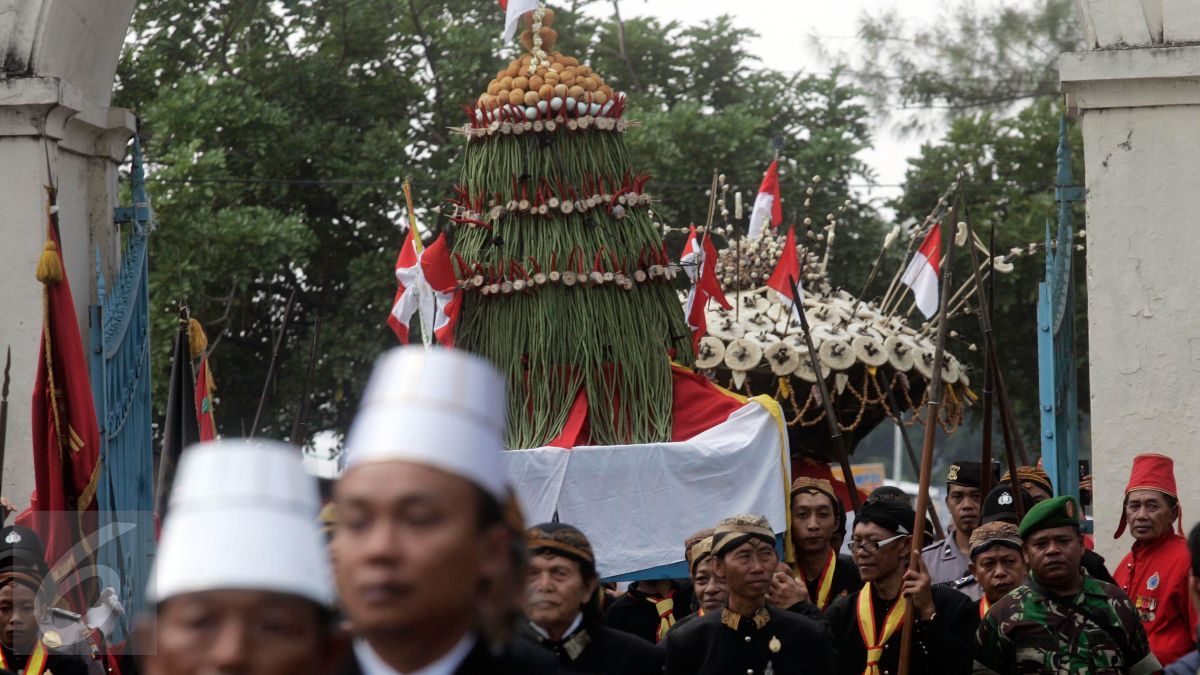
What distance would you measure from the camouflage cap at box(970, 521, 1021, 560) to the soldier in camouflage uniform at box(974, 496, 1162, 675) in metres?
0.64

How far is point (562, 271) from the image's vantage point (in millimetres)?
8023

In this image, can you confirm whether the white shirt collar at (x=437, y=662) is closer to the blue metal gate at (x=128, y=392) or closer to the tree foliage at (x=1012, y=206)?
the blue metal gate at (x=128, y=392)

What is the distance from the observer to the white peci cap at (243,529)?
195 centimetres

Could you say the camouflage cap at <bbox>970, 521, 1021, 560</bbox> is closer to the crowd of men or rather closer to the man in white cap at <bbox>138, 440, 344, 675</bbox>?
the crowd of men

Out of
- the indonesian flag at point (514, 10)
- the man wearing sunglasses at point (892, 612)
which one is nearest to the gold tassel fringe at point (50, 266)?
the indonesian flag at point (514, 10)

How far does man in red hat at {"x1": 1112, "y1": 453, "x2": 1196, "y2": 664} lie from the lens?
21.1 feet

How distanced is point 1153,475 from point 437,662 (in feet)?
17.2

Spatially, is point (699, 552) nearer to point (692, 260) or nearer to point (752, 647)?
point (752, 647)

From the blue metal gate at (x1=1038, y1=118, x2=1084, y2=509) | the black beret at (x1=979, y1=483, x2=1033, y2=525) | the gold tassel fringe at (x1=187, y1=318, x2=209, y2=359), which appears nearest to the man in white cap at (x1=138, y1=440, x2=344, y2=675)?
the black beret at (x1=979, y1=483, x2=1033, y2=525)

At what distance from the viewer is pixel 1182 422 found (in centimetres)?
711

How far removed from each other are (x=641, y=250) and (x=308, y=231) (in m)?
9.82

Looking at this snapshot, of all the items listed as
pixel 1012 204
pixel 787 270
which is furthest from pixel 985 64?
pixel 787 270

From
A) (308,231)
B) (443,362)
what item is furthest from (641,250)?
(308,231)

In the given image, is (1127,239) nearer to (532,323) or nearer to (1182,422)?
(1182,422)
